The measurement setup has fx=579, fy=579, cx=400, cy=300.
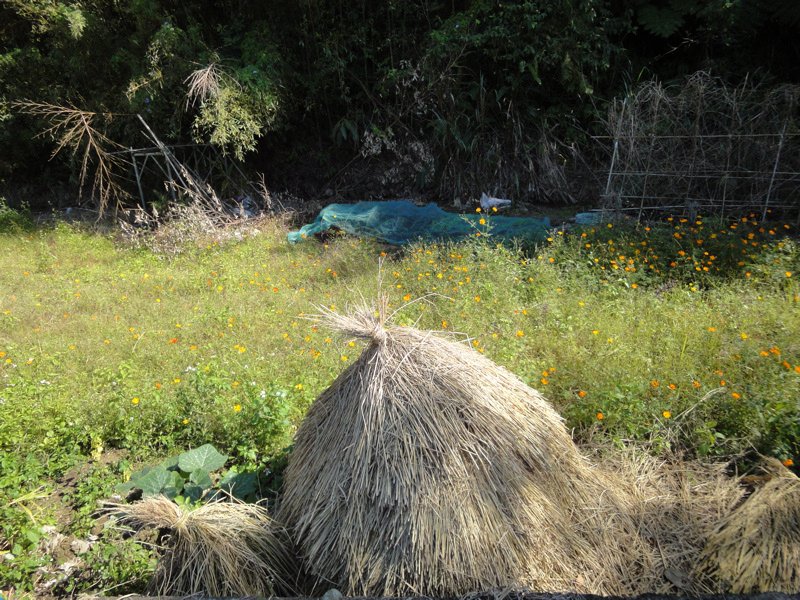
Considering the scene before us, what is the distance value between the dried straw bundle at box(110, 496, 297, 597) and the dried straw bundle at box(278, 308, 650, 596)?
0.16 metres

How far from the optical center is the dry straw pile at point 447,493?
2299 millimetres

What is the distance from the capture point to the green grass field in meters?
3.21

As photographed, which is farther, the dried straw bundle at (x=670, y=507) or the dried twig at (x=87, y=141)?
the dried twig at (x=87, y=141)

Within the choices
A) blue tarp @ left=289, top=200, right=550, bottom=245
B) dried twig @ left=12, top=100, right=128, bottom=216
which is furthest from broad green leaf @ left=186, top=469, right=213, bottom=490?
dried twig @ left=12, top=100, right=128, bottom=216

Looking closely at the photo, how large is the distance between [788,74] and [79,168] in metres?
11.6

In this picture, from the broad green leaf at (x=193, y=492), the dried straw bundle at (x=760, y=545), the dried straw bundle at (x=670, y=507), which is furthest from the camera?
the broad green leaf at (x=193, y=492)

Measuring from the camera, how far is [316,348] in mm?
4535

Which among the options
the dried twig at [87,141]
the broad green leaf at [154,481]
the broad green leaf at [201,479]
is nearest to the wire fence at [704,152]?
the broad green leaf at [201,479]

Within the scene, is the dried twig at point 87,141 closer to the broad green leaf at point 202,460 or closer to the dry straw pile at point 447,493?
the broad green leaf at point 202,460

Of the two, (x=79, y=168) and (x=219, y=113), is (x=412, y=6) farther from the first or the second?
(x=79, y=168)

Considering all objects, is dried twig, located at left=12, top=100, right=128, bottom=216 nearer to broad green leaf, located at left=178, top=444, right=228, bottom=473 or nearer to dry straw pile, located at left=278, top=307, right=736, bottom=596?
broad green leaf, located at left=178, top=444, right=228, bottom=473

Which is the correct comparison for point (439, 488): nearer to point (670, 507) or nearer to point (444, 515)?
point (444, 515)

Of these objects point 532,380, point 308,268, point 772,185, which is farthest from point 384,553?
point 772,185

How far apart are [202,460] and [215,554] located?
27.0 inches
